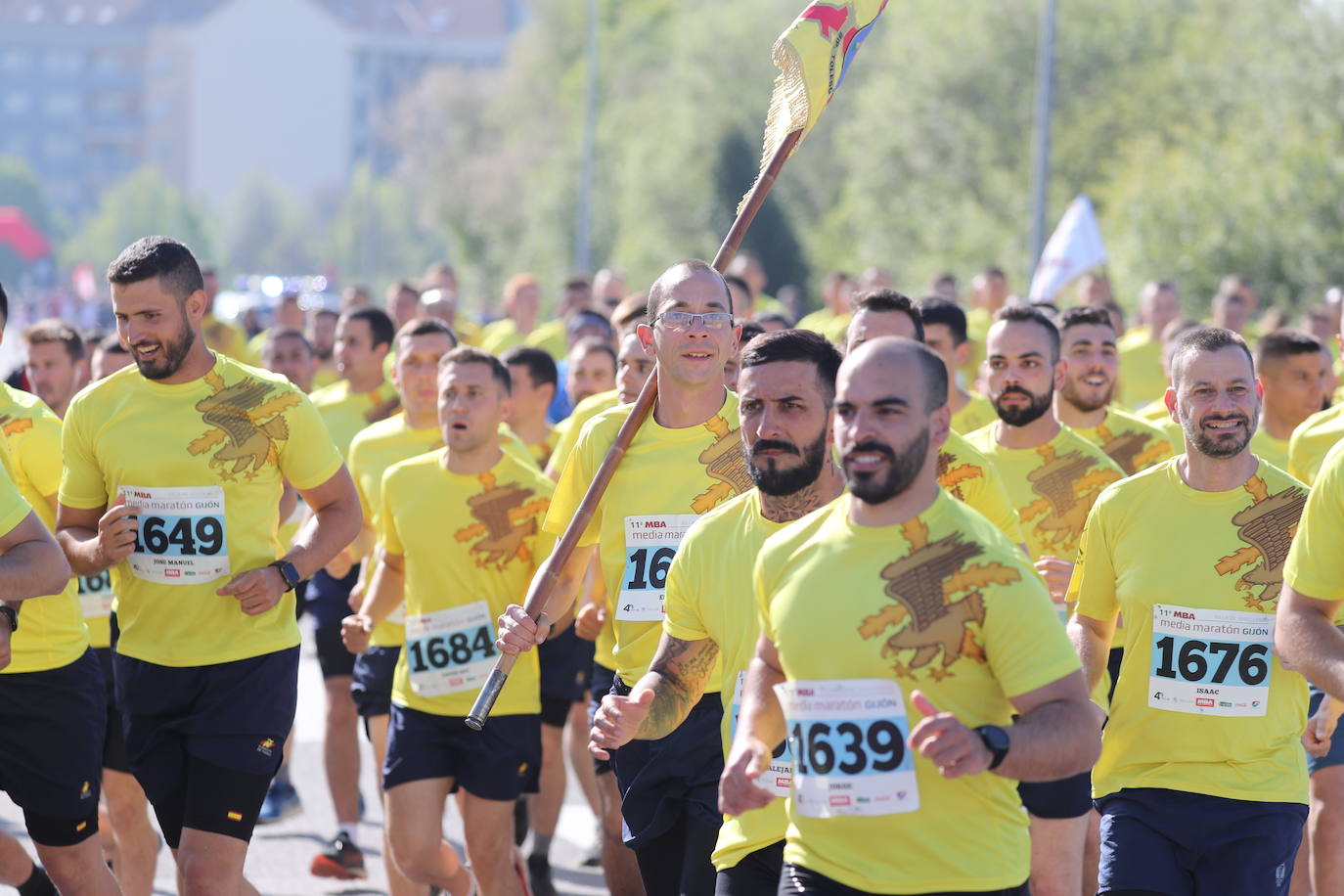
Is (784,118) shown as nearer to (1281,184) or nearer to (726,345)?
(726,345)

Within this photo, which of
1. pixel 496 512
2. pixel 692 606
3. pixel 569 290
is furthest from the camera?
pixel 569 290

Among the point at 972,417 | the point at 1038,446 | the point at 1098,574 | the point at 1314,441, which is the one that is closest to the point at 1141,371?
the point at 972,417

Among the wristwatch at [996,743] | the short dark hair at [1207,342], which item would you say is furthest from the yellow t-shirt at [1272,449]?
the wristwatch at [996,743]

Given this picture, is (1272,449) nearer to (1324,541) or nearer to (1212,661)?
(1212,661)

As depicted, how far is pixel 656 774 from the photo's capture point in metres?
5.74

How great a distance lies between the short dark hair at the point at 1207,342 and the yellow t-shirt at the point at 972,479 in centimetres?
62

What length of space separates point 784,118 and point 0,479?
2452mm

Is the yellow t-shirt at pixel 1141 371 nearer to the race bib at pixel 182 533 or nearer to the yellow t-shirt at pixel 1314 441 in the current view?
the yellow t-shirt at pixel 1314 441

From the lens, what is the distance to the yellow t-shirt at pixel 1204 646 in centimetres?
541

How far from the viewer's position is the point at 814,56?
234 inches

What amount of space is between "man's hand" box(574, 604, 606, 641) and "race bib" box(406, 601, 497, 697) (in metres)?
0.34

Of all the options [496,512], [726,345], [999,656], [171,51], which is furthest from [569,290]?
[171,51]

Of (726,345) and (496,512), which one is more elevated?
(726,345)

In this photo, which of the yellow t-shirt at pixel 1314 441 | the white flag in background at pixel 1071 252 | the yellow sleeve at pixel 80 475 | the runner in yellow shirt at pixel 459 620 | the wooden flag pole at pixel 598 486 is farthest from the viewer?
the white flag in background at pixel 1071 252
